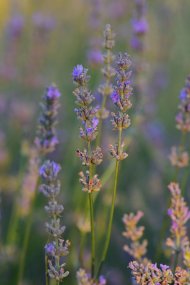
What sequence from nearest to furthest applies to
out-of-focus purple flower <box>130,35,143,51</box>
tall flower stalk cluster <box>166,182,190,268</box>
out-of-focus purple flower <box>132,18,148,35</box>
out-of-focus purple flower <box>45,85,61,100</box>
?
tall flower stalk cluster <box>166,182,190,268</box>
out-of-focus purple flower <box>45,85,61,100</box>
out-of-focus purple flower <box>132,18,148,35</box>
out-of-focus purple flower <box>130,35,143,51</box>

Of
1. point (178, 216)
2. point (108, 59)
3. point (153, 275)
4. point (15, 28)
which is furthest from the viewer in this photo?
point (15, 28)

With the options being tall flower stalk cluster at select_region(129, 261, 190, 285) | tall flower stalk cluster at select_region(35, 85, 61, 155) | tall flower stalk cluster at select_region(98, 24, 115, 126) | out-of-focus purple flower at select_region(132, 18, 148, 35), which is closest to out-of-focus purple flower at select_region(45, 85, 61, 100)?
tall flower stalk cluster at select_region(35, 85, 61, 155)

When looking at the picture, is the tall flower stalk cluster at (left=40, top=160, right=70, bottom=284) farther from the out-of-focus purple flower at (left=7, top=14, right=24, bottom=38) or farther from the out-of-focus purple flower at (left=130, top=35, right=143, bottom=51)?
the out-of-focus purple flower at (left=7, top=14, right=24, bottom=38)

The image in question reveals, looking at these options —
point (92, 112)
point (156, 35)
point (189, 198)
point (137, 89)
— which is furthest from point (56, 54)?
point (92, 112)

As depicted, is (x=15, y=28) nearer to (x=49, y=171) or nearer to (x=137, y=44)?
(x=137, y=44)

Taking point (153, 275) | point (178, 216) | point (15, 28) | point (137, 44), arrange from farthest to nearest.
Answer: point (15, 28) → point (137, 44) → point (178, 216) → point (153, 275)

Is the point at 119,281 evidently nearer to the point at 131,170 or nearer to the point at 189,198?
the point at 189,198

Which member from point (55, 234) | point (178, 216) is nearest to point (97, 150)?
point (55, 234)

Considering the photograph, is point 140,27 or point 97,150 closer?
point 97,150

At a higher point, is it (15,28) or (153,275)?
(15,28)
